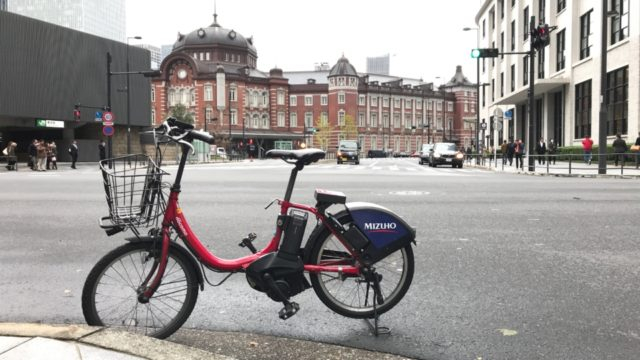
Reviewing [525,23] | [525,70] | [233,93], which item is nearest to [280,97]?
[233,93]

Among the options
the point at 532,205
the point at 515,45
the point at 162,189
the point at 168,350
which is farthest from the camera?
the point at 515,45

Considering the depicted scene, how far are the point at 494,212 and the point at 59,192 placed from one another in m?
10.6

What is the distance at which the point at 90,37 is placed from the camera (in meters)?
50.2

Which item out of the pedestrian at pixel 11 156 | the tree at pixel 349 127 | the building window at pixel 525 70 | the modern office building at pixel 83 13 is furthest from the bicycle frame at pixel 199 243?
the modern office building at pixel 83 13

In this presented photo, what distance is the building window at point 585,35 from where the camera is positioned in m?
32.9

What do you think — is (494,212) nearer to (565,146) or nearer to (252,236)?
(252,236)

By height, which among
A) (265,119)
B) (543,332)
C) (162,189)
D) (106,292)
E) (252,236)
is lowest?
(543,332)

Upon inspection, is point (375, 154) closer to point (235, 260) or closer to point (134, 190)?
point (235, 260)

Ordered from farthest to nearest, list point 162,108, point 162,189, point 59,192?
point 162,108
point 59,192
point 162,189

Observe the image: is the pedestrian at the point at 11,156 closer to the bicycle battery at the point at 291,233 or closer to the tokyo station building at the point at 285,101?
the bicycle battery at the point at 291,233

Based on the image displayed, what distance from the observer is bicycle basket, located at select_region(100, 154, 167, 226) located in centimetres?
317

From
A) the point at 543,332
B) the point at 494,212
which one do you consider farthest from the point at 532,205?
the point at 543,332

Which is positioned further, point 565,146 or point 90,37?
point 90,37

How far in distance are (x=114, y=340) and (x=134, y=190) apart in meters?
0.89
